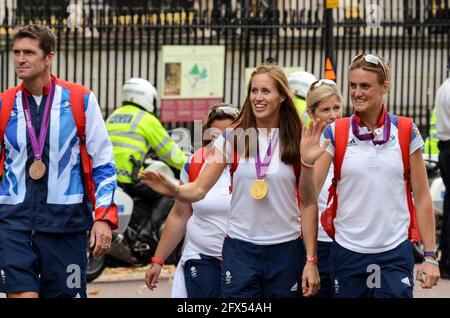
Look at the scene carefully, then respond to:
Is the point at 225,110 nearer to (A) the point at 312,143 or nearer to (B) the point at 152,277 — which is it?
(B) the point at 152,277

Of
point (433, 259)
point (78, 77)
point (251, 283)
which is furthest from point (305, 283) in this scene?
point (78, 77)

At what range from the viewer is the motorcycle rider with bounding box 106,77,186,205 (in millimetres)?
12289

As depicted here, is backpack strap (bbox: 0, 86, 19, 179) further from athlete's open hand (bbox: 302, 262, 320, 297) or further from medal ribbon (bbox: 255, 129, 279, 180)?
athlete's open hand (bbox: 302, 262, 320, 297)

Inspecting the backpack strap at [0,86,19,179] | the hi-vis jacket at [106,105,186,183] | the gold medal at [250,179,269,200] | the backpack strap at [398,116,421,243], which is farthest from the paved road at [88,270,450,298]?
the gold medal at [250,179,269,200]

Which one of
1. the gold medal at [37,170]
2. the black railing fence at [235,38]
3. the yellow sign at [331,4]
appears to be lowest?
the gold medal at [37,170]

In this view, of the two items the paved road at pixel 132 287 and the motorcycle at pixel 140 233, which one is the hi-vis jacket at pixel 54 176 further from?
the motorcycle at pixel 140 233

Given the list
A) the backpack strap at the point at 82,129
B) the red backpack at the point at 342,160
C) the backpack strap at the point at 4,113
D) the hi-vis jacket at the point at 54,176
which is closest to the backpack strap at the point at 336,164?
the red backpack at the point at 342,160

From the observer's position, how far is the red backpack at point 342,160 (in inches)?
272

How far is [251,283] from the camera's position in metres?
6.83

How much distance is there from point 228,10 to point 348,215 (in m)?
11.8

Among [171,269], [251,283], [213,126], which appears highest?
[213,126]

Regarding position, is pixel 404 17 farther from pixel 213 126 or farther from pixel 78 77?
pixel 213 126

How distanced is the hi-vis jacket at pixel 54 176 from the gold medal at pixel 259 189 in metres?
0.79

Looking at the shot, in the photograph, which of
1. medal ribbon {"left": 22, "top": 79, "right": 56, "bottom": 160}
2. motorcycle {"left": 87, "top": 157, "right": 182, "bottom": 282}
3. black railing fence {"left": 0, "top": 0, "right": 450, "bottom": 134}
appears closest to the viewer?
medal ribbon {"left": 22, "top": 79, "right": 56, "bottom": 160}
